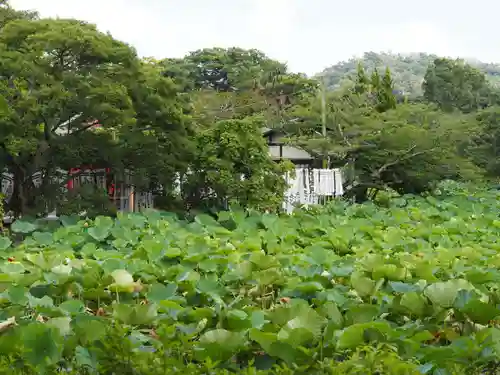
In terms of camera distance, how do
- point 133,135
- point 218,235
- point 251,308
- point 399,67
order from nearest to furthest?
point 251,308
point 218,235
point 133,135
point 399,67

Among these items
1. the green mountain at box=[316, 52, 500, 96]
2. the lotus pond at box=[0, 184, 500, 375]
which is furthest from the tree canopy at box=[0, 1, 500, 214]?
the green mountain at box=[316, 52, 500, 96]

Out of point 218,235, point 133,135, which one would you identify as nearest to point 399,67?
point 133,135

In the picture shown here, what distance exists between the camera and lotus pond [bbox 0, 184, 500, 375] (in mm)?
2580

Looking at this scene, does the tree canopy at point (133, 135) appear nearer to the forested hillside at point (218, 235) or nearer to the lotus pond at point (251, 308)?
the forested hillside at point (218, 235)

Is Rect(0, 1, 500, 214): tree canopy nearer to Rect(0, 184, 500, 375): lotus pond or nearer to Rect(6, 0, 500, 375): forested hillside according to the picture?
Rect(6, 0, 500, 375): forested hillside

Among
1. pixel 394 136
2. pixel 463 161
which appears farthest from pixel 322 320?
pixel 463 161

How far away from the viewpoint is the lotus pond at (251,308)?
258cm

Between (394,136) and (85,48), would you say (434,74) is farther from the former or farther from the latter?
(85,48)

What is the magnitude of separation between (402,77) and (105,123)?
230ft

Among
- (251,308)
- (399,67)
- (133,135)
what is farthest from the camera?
(399,67)

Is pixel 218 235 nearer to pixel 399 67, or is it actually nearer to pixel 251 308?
pixel 251 308

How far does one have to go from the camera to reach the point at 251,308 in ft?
11.1

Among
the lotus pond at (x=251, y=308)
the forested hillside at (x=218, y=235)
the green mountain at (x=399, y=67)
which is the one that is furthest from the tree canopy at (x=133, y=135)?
the green mountain at (x=399, y=67)

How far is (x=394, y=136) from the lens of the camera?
49.3ft
